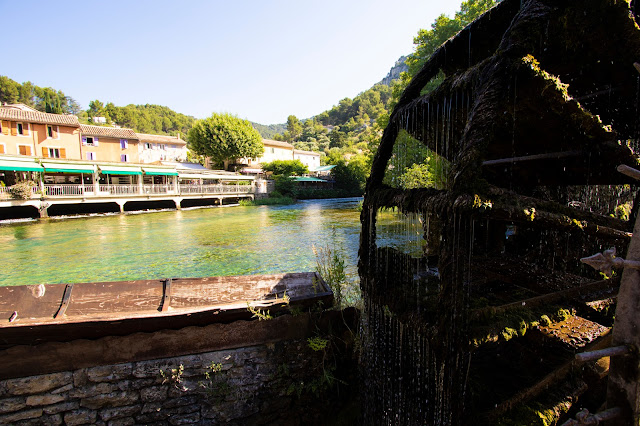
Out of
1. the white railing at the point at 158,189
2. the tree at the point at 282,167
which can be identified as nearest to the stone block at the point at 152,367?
the white railing at the point at 158,189

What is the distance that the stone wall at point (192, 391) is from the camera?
3275mm

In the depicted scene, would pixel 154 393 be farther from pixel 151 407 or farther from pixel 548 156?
pixel 548 156

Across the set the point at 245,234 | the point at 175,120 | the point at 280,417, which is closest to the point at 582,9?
the point at 280,417

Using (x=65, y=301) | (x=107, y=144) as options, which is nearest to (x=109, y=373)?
(x=65, y=301)

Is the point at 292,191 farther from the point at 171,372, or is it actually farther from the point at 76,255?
the point at 171,372

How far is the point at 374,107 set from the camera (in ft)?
344

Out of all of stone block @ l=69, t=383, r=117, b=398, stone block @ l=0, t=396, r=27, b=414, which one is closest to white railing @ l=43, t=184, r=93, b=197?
stone block @ l=0, t=396, r=27, b=414

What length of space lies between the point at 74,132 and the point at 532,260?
129ft

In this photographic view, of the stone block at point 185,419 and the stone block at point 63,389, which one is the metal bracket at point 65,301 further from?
the stone block at point 185,419

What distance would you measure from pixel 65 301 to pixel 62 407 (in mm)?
1358

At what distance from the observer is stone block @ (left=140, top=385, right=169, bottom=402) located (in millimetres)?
3471

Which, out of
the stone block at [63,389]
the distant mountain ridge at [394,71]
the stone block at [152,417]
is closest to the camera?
the stone block at [63,389]

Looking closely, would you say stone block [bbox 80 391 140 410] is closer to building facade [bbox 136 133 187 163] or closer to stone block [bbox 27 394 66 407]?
stone block [bbox 27 394 66 407]

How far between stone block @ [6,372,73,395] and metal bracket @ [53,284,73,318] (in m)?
0.70
